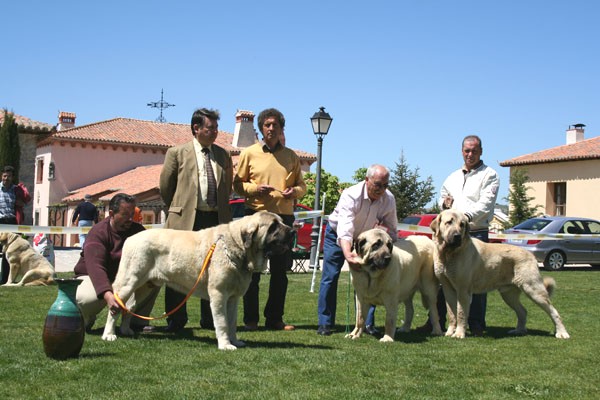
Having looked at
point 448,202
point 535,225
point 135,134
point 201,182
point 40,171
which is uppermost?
point 135,134

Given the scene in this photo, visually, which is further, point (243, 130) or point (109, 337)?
point (243, 130)

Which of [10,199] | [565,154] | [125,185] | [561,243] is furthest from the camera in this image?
[125,185]

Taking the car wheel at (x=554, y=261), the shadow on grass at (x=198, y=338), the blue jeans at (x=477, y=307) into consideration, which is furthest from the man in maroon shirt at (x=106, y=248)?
the car wheel at (x=554, y=261)

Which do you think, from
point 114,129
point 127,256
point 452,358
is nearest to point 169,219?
point 127,256

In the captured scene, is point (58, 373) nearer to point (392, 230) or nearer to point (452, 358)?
point (452, 358)

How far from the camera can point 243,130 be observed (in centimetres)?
4428

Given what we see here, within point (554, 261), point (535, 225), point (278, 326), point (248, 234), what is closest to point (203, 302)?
point (278, 326)

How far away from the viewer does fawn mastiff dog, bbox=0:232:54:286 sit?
40.4ft

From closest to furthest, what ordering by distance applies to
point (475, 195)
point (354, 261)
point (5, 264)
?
point (354, 261) < point (475, 195) < point (5, 264)

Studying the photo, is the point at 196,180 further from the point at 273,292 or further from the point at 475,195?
the point at 475,195

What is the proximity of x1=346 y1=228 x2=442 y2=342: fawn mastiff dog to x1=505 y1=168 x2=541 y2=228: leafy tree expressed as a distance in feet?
90.7

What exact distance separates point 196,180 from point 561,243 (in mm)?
16311

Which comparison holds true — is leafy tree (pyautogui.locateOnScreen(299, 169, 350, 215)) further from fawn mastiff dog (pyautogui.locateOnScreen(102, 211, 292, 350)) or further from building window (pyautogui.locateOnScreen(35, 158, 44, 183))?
fawn mastiff dog (pyautogui.locateOnScreen(102, 211, 292, 350))

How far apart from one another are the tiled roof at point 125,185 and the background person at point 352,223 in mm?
30143
